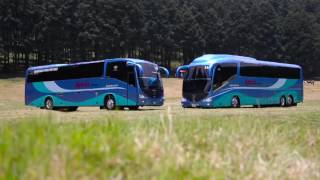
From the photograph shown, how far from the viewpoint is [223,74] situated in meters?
35.2

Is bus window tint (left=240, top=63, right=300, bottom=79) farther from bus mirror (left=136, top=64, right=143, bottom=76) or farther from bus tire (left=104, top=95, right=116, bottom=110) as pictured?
bus tire (left=104, top=95, right=116, bottom=110)

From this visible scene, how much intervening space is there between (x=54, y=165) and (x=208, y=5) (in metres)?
97.7

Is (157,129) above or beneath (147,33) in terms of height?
beneath

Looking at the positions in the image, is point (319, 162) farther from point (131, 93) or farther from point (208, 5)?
point (208, 5)

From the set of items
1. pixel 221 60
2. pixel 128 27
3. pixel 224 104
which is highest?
pixel 128 27

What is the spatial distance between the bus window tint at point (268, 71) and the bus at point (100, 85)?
564 centimetres

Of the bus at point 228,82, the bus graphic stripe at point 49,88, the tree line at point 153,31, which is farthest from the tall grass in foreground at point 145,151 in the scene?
the tree line at point 153,31

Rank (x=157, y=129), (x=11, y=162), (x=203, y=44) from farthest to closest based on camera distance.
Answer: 1. (x=203, y=44)
2. (x=157, y=129)
3. (x=11, y=162)

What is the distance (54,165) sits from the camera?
6.02 m

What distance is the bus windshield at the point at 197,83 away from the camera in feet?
114

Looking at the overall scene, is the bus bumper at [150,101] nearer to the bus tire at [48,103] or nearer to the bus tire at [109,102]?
the bus tire at [109,102]

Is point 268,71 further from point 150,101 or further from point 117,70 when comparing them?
point 117,70

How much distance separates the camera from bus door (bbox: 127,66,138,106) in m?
32.7

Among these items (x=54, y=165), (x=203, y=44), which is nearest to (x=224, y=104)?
(x=54, y=165)
